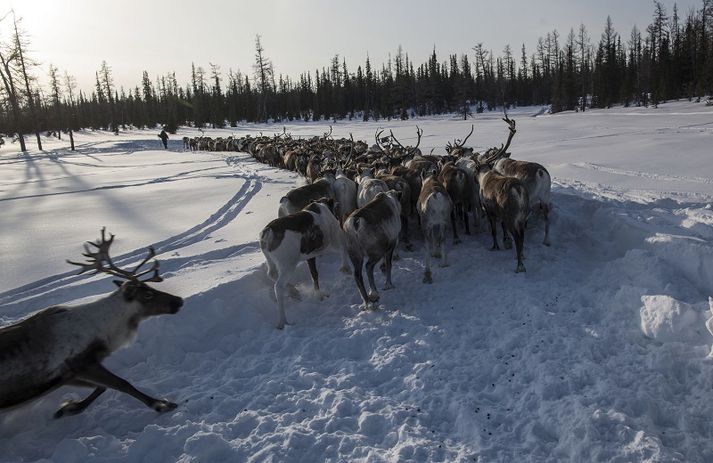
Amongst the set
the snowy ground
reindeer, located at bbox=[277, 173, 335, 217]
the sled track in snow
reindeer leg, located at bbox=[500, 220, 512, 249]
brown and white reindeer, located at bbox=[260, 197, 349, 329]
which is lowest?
the snowy ground

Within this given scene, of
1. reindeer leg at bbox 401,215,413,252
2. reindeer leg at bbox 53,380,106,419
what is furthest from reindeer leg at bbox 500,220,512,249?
reindeer leg at bbox 53,380,106,419

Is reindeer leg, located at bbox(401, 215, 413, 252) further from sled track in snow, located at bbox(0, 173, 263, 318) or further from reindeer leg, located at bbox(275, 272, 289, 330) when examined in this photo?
sled track in snow, located at bbox(0, 173, 263, 318)

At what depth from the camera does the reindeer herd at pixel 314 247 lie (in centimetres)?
414

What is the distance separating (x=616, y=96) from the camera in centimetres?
5781

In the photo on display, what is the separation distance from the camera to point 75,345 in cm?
431

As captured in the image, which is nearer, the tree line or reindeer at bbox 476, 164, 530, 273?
reindeer at bbox 476, 164, 530, 273

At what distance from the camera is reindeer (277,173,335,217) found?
28.5ft

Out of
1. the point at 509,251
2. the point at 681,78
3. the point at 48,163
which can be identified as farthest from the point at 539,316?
the point at 681,78

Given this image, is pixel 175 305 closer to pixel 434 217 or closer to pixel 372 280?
pixel 372 280

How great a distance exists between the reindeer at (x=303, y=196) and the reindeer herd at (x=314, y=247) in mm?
23

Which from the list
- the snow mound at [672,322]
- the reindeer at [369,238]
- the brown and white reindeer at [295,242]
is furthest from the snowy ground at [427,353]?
Answer: the brown and white reindeer at [295,242]

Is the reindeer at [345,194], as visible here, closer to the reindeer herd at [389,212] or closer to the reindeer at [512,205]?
the reindeer herd at [389,212]

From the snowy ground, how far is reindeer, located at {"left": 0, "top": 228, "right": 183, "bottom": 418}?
41 centimetres

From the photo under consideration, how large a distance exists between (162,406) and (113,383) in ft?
1.66
